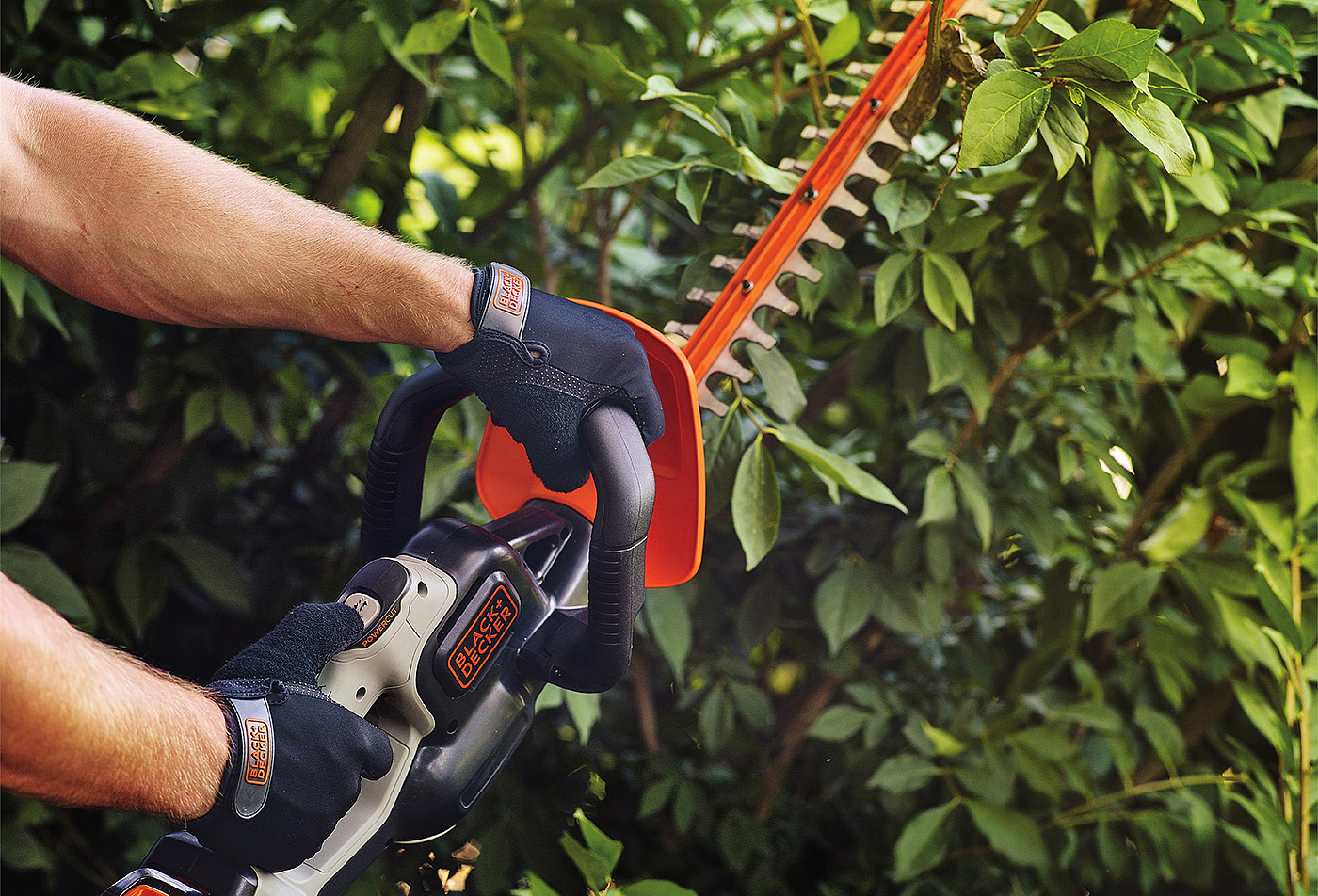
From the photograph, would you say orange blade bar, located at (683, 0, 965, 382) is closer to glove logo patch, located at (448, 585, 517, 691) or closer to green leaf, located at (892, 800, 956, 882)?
glove logo patch, located at (448, 585, 517, 691)

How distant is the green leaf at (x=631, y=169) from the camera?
746 millimetres

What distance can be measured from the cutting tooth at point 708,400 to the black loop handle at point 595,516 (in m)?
0.14

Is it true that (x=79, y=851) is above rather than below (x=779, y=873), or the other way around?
below

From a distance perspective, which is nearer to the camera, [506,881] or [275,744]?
[275,744]

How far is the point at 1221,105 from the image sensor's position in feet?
2.89

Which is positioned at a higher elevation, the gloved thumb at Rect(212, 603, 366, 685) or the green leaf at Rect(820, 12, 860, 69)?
the green leaf at Rect(820, 12, 860, 69)

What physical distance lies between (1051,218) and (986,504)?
302 mm

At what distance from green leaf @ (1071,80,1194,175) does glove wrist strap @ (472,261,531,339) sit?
0.39 m

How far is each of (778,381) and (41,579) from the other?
75 centimetres

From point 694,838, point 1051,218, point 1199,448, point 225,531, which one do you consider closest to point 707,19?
point 1051,218

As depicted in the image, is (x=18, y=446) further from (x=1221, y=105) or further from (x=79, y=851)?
(x=1221, y=105)

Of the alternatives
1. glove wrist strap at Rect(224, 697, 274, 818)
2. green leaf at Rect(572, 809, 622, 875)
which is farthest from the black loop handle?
glove wrist strap at Rect(224, 697, 274, 818)

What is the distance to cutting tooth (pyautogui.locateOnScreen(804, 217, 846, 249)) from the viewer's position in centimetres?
74

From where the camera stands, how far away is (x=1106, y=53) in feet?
1.79
